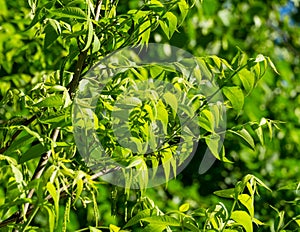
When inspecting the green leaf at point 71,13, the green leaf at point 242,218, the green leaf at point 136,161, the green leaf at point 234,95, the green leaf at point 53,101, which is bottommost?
the green leaf at point 242,218

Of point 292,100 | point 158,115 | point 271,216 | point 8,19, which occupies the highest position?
point 158,115

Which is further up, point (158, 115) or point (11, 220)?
point (158, 115)

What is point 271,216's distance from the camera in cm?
313

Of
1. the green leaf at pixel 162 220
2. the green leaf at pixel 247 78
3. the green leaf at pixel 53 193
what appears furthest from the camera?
the green leaf at pixel 247 78

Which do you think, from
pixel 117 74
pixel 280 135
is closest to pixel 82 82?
pixel 117 74

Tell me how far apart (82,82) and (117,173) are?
0.18 meters

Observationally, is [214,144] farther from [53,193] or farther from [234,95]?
[53,193]

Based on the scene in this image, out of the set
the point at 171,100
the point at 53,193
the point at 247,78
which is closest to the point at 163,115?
the point at 171,100

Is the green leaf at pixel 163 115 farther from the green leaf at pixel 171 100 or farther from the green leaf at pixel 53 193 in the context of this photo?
the green leaf at pixel 53 193

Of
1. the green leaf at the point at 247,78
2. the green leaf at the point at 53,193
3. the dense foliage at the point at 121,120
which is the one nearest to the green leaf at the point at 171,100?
the dense foliage at the point at 121,120

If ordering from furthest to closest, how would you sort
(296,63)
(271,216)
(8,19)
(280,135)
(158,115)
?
(296,63) < (280,135) < (271,216) < (8,19) < (158,115)

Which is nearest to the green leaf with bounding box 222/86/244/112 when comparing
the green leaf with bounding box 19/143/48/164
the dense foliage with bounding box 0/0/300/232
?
the dense foliage with bounding box 0/0/300/232

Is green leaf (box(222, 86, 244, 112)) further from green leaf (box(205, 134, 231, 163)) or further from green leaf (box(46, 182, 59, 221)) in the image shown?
green leaf (box(46, 182, 59, 221))

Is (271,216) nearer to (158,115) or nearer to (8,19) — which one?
(8,19)
